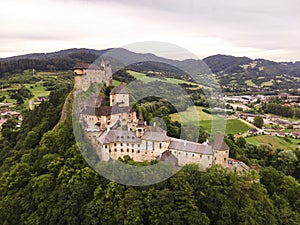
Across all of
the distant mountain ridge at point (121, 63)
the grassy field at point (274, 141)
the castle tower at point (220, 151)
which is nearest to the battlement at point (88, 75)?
the distant mountain ridge at point (121, 63)

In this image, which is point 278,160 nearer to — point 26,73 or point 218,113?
point 218,113

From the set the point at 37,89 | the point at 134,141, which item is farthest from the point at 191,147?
the point at 37,89

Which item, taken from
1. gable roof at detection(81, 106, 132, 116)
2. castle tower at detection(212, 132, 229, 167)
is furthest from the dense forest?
gable roof at detection(81, 106, 132, 116)

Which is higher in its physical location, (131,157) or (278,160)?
(131,157)

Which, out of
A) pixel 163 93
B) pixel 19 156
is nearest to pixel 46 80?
pixel 19 156

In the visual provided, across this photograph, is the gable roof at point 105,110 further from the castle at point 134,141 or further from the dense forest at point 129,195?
the dense forest at point 129,195

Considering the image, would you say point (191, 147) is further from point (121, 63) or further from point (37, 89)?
point (37, 89)

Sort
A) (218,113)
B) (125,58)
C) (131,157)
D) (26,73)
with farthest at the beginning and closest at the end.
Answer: (26,73)
(218,113)
(131,157)
(125,58)
